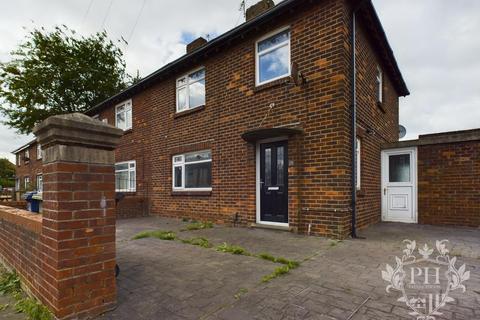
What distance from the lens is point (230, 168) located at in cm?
743

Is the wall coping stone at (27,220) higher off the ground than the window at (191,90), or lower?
lower

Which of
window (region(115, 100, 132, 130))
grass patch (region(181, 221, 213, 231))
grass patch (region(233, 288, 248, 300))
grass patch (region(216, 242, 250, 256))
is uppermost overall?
window (region(115, 100, 132, 130))

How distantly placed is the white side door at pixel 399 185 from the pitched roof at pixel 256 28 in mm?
3172

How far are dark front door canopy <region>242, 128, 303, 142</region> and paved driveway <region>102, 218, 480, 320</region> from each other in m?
2.30

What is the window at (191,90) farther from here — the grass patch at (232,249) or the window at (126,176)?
the grass patch at (232,249)

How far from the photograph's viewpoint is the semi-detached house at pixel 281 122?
5668mm

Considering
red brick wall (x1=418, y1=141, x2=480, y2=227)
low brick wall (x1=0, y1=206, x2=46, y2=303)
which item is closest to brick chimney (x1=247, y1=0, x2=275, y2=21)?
red brick wall (x1=418, y1=141, x2=480, y2=227)

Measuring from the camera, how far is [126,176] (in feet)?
39.1

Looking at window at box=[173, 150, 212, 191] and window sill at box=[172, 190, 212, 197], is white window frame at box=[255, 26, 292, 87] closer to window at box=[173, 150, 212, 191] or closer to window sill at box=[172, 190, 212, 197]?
window at box=[173, 150, 212, 191]

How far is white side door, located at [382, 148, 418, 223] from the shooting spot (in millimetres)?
7672

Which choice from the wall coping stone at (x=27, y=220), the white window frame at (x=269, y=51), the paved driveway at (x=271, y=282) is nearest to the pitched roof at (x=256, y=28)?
the white window frame at (x=269, y=51)

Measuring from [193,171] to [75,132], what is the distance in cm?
644

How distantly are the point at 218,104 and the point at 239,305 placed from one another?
6202mm

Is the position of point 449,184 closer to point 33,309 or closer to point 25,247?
point 33,309
